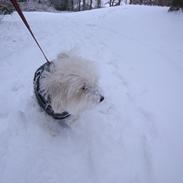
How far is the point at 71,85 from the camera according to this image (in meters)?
2.57

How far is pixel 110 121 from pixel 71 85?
1.27m

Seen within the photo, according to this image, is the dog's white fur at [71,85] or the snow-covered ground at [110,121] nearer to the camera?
the dog's white fur at [71,85]

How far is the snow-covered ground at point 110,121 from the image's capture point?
115 inches

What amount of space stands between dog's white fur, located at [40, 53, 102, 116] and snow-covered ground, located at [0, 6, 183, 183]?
705mm

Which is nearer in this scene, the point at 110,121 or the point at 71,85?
the point at 71,85

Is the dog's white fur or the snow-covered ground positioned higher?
the dog's white fur

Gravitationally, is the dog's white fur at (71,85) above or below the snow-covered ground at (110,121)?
above

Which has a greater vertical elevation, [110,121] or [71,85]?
[71,85]

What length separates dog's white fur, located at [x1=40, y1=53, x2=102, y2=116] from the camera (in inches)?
102

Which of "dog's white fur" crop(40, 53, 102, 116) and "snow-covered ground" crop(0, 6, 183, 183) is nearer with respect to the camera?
"dog's white fur" crop(40, 53, 102, 116)

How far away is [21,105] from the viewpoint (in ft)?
12.5

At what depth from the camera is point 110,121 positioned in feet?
11.8

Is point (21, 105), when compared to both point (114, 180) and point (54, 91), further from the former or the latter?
point (114, 180)

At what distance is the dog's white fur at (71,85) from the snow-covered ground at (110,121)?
0.71 metres
